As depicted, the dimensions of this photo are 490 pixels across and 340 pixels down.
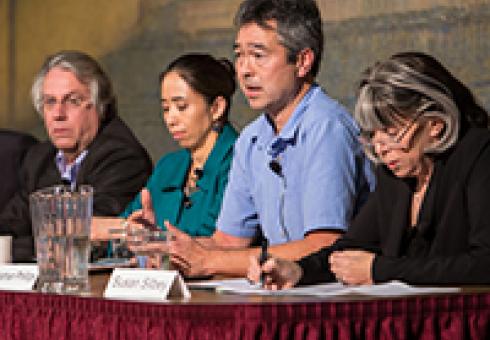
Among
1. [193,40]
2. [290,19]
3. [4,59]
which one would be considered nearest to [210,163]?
[290,19]

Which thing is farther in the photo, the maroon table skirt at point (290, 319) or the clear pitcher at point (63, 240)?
the clear pitcher at point (63, 240)

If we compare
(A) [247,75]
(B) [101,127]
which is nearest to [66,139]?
(B) [101,127]

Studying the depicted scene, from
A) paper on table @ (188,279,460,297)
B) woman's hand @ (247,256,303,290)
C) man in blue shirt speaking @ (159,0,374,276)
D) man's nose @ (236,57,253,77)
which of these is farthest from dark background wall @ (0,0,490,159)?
paper on table @ (188,279,460,297)

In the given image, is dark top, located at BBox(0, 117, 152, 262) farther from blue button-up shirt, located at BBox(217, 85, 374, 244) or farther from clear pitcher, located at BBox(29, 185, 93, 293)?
clear pitcher, located at BBox(29, 185, 93, 293)

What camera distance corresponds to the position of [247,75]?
3.37 metres

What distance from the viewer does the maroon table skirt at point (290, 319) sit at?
6.61ft

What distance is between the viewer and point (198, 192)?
384 centimetres

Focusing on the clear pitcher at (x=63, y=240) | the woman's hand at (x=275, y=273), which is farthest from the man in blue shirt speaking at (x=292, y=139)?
the clear pitcher at (x=63, y=240)

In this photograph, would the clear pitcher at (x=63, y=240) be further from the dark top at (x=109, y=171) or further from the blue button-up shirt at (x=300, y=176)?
the dark top at (x=109, y=171)

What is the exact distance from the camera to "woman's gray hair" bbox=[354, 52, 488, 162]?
266cm

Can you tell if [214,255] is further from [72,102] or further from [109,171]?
[72,102]

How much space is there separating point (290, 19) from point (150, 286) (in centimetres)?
136

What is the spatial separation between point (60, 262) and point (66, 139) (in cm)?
219

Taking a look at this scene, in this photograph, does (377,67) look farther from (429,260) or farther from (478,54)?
(478,54)
